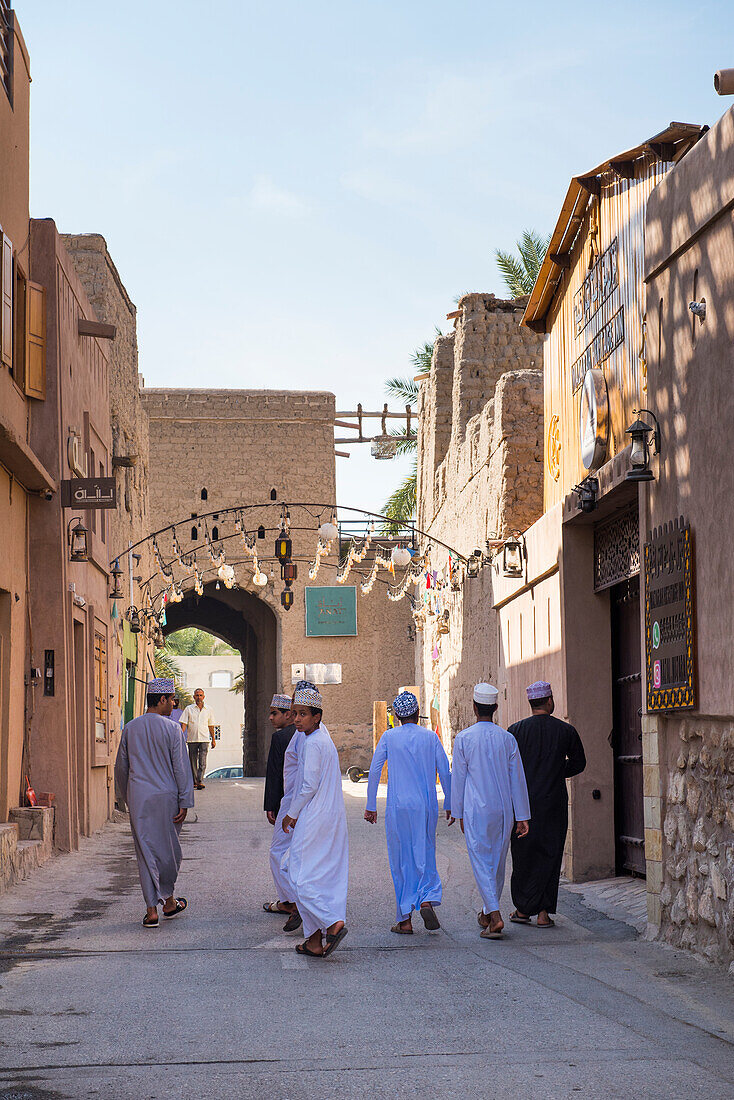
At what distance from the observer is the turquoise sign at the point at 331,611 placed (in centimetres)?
3166

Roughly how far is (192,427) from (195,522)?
8.79ft

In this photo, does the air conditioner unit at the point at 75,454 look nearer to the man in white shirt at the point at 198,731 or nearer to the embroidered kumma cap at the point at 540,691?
the embroidered kumma cap at the point at 540,691

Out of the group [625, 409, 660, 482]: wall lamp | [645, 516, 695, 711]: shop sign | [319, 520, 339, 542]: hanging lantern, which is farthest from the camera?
[319, 520, 339, 542]: hanging lantern

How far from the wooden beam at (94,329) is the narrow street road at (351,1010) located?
7654mm

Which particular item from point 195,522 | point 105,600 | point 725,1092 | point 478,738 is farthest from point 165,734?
point 195,522

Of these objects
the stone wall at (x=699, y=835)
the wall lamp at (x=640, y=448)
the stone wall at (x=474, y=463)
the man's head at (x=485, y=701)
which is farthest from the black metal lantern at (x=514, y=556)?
the stone wall at (x=699, y=835)

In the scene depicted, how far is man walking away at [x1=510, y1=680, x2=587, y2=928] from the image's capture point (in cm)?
861

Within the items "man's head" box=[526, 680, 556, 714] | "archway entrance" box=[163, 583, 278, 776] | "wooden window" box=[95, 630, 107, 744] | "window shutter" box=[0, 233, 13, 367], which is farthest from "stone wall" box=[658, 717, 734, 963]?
"archway entrance" box=[163, 583, 278, 776]

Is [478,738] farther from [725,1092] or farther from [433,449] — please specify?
[433,449]

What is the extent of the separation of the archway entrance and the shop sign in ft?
83.2

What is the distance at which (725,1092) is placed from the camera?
176 inches

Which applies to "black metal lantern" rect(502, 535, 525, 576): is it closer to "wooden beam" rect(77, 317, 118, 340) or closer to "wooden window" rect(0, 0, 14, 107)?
"wooden beam" rect(77, 317, 118, 340)

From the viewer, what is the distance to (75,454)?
13.7 metres

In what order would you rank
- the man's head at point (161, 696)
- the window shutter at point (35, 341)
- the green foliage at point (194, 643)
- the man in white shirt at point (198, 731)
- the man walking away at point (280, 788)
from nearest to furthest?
the man walking away at point (280, 788) < the man's head at point (161, 696) < the window shutter at point (35, 341) < the man in white shirt at point (198, 731) < the green foliage at point (194, 643)
